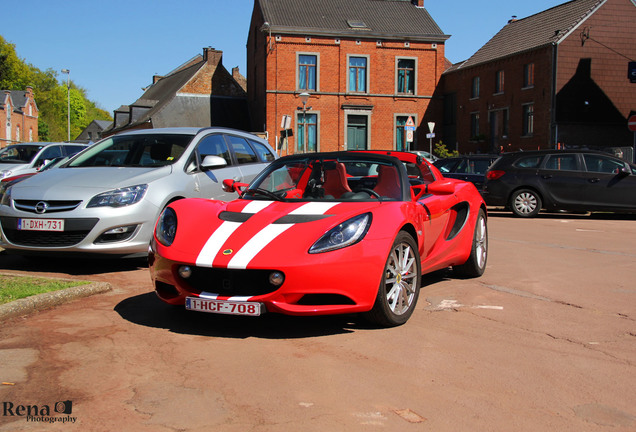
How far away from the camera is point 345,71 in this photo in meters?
44.1

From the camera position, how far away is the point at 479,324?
508 centimetres

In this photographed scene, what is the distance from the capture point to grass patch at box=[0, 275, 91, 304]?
546cm

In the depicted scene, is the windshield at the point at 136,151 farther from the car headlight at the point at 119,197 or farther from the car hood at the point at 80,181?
the car headlight at the point at 119,197

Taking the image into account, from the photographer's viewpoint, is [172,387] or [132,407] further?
[172,387]

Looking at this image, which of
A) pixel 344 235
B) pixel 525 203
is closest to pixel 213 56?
pixel 525 203

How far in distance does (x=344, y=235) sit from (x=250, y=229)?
28.5 inches

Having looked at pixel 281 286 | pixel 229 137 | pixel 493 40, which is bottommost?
pixel 281 286

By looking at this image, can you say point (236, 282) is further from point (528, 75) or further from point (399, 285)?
point (528, 75)

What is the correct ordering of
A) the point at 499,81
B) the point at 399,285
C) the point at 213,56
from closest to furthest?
the point at 399,285 < the point at 499,81 < the point at 213,56

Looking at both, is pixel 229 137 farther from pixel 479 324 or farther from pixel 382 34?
pixel 382 34

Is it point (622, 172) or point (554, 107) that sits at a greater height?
point (554, 107)

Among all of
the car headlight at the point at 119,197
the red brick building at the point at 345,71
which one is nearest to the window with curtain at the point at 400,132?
the red brick building at the point at 345,71

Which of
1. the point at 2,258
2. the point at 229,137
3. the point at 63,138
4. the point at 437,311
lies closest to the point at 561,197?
the point at 229,137

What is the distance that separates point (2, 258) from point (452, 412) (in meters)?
6.85
